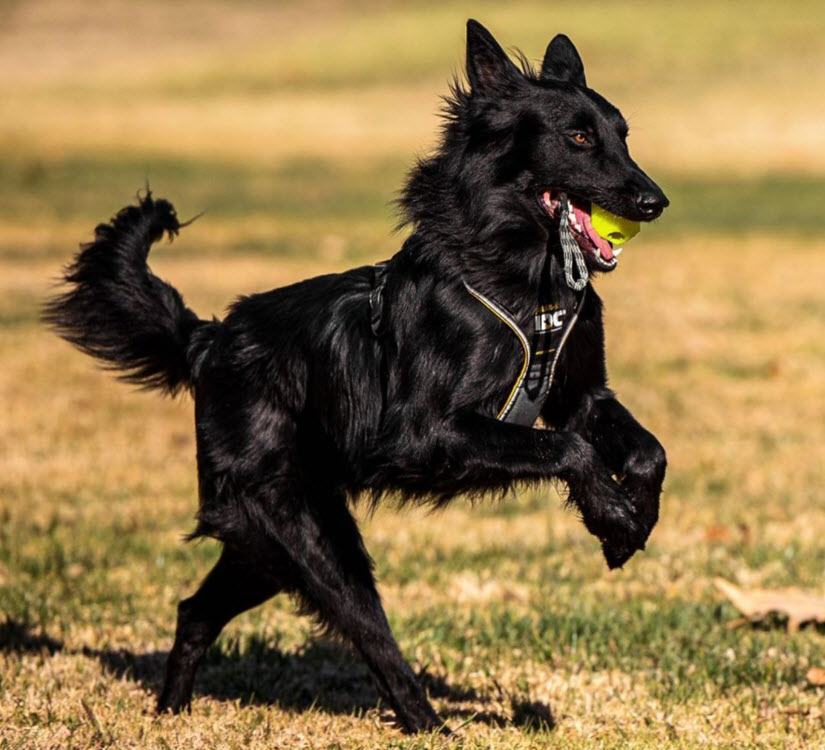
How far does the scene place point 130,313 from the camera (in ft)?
17.4

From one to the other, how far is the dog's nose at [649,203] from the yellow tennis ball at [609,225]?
0.10 meters

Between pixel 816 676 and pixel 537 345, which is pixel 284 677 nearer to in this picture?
pixel 537 345

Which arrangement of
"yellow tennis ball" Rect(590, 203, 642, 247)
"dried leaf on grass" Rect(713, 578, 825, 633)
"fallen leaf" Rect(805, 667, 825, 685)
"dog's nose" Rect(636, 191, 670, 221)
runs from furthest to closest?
"dried leaf on grass" Rect(713, 578, 825, 633)
"fallen leaf" Rect(805, 667, 825, 685)
"yellow tennis ball" Rect(590, 203, 642, 247)
"dog's nose" Rect(636, 191, 670, 221)

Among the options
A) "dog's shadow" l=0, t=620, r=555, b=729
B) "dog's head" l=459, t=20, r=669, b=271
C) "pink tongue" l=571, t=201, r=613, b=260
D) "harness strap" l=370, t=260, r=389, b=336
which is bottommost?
"dog's shadow" l=0, t=620, r=555, b=729

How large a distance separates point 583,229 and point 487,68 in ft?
1.95

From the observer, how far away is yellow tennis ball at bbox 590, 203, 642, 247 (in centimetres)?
447

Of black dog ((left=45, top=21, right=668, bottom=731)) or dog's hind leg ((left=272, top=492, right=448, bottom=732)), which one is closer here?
black dog ((left=45, top=21, right=668, bottom=731))

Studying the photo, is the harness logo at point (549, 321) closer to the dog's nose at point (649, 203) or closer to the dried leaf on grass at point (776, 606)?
the dog's nose at point (649, 203)

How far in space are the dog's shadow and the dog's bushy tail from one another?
3.49 feet

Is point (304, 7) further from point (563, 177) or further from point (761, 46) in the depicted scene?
point (563, 177)

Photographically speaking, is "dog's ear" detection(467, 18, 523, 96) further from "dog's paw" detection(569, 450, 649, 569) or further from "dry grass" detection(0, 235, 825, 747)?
"dry grass" detection(0, 235, 825, 747)

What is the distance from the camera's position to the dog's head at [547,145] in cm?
445

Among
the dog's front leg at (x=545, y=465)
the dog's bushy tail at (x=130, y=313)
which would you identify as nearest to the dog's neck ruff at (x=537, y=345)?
the dog's front leg at (x=545, y=465)

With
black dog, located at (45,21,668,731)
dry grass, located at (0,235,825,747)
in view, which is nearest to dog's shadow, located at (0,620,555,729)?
dry grass, located at (0,235,825,747)
